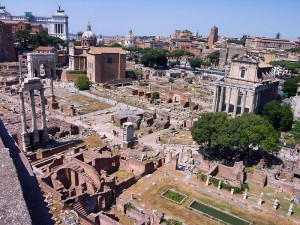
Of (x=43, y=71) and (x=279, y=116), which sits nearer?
(x=279, y=116)

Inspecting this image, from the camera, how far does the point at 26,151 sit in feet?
118

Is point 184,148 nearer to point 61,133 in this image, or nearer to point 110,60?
point 61,133

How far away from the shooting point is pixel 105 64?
87875 mm

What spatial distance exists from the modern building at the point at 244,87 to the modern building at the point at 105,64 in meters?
42.5

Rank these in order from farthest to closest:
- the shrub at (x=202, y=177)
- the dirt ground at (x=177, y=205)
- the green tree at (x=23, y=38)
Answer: the green tree at (x=23, y=38), the shrub at (x=202, y=177), the dirt ground at (x=177, y=205)

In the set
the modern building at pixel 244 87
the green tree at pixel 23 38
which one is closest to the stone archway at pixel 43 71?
the green tree at pixel 23 38

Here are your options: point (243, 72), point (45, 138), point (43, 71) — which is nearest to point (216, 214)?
point (45, 138)

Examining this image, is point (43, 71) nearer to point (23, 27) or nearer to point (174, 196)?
point (23, 27)

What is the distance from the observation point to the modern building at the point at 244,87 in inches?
2084

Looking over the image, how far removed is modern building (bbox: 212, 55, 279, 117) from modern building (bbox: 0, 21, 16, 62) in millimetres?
81691

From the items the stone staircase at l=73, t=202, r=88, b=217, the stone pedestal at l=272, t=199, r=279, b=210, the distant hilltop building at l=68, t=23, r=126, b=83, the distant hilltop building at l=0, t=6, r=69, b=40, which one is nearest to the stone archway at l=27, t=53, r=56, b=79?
the distant hilltop building at l=68, t=23, r=126, b=83

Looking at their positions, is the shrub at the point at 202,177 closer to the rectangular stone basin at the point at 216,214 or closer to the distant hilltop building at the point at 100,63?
the rectangular stone basin at the point at 216,214

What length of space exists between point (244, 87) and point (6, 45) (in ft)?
287

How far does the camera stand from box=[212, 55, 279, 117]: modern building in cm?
5294
